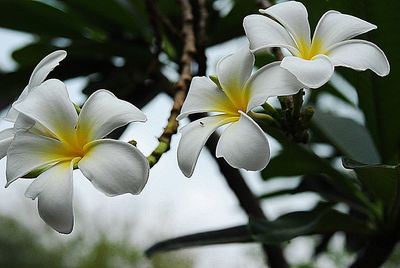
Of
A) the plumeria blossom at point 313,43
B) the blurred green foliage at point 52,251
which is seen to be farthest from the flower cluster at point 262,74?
the blurred green foliage at point 52,251

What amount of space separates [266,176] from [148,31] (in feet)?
0.99

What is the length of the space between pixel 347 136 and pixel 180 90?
0.35 m

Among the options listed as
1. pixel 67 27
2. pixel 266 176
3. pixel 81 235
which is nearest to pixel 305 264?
pixel 266 176

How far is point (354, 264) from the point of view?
2.67 feet

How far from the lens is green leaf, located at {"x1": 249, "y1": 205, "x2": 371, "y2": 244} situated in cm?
73

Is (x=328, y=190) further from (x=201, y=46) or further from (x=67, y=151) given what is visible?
(x=67, y=151)

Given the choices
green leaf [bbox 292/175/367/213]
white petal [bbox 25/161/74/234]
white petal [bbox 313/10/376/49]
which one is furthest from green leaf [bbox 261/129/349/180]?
white petal [bbox 25/161/74/234]

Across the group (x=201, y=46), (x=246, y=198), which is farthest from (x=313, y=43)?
(x=246, y=198)

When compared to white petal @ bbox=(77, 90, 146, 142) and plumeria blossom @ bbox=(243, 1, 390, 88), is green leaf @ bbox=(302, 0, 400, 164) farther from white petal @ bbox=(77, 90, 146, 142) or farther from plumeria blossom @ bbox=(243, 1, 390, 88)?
white petal @ bbox=(77, 90, 146, 142)

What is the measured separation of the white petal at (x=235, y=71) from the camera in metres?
0.47

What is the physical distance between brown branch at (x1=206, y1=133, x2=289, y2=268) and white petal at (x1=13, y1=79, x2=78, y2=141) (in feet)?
1.43

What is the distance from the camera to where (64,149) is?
0.46 metres

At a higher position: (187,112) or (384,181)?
(187,112)

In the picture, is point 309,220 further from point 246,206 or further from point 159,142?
point 159,142
